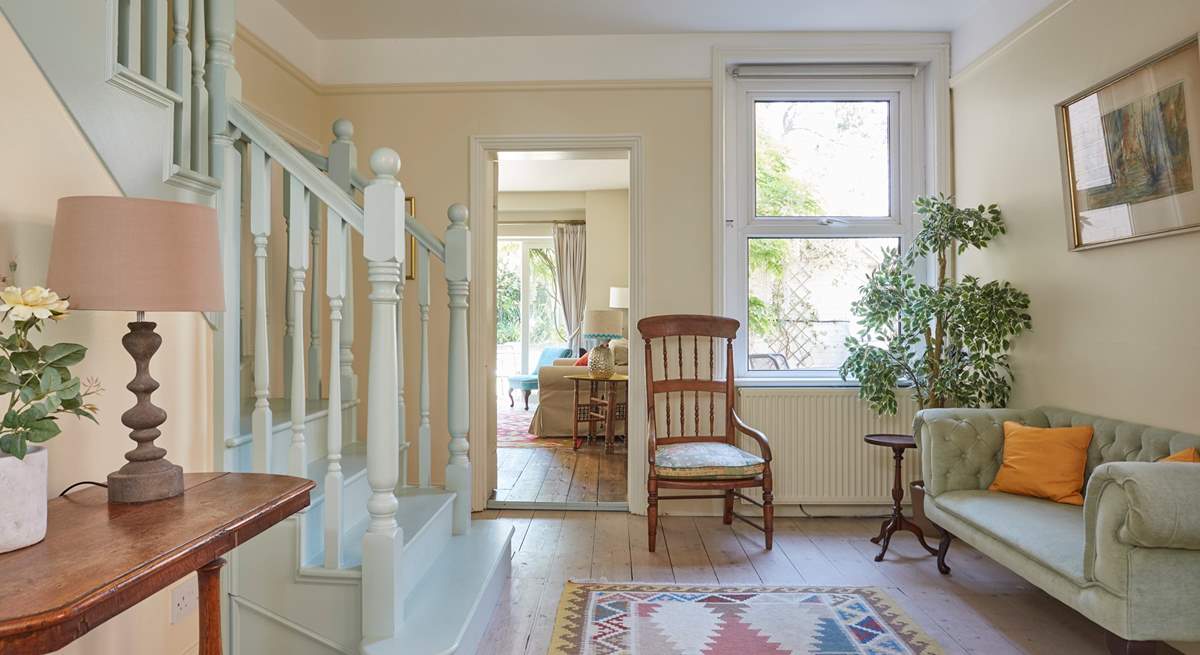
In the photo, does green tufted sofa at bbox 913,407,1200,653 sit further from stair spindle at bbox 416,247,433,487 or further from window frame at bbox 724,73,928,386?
stair spindle at bbox 416,247,433,487

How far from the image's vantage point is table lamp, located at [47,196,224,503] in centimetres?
128

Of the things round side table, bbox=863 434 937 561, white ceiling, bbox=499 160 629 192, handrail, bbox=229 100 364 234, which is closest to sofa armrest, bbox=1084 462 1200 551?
round side table, bbox=863 434 937 561

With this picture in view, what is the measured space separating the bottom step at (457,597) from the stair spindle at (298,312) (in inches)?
21.0

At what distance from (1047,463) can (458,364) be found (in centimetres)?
229

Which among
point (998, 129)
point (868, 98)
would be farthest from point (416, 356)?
point (998, 129)

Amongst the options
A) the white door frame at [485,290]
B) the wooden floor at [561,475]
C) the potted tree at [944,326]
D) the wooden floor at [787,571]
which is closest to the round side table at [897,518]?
the wooden floor at [787,571]

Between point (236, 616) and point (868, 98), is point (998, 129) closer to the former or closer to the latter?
point (868, 98)

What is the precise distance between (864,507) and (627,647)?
213cm

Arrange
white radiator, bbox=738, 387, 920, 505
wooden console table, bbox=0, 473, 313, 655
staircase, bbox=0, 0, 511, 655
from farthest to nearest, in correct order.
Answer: white radiator, bbox=738, 387, 920, 505 < staircase, bbox=0, 0, 511, 655 < wooden console table, bbox=0, 473, 313, 655

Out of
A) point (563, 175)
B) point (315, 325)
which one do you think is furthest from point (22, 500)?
point (563, 175)

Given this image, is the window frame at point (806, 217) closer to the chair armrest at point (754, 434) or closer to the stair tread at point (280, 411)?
the chair armrest at point (754, 434)

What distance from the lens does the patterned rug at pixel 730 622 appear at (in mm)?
2297

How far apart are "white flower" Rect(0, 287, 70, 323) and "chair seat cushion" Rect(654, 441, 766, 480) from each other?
8.34 ft

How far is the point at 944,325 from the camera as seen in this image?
3412mm
